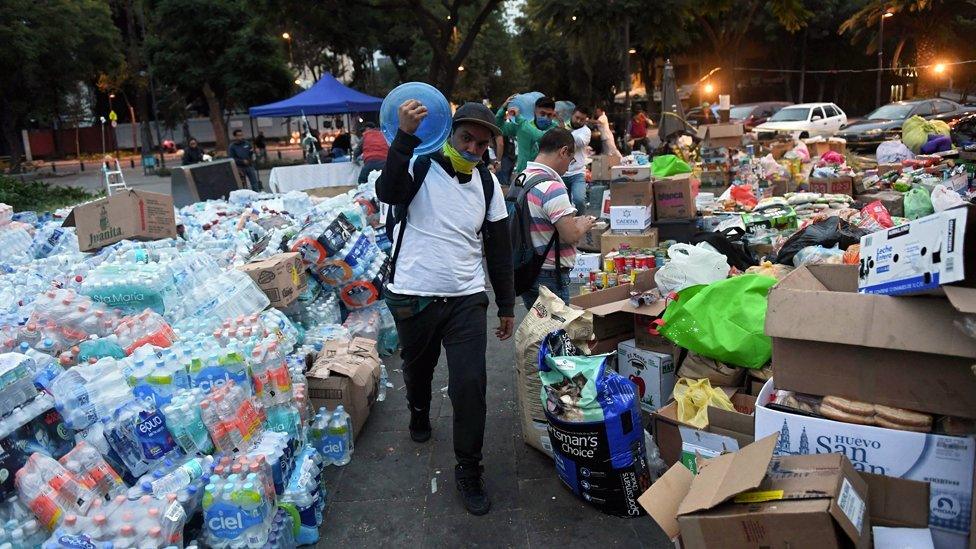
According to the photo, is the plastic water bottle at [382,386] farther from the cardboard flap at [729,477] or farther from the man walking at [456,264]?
the cardboard flap at [729,477]

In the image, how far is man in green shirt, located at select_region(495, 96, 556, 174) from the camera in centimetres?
779

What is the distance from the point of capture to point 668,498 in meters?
2.50

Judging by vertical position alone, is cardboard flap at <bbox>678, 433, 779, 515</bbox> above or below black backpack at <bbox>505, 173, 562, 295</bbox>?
below

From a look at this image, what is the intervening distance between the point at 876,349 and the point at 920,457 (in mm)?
398

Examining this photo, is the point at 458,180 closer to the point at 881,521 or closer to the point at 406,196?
the point at 406,196

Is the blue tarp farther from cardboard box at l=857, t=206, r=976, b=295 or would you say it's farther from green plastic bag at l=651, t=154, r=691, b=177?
cardboard box at l=857, t=206, r=976, b=295

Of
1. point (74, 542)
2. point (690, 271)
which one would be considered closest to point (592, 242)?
point (690, 271)

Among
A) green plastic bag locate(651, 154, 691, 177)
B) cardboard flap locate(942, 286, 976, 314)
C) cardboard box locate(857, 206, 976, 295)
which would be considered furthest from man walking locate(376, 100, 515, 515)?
green plastic bag locate(651, 154, 691, 177)

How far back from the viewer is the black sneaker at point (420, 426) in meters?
4.04

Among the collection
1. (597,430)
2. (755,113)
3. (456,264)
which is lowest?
(597,430)

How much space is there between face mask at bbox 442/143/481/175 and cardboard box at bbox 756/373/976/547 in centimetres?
179

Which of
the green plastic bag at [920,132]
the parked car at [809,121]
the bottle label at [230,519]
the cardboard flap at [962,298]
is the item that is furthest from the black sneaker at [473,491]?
the parked car at [809,121]

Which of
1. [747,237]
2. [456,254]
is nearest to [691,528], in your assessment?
[456,254]

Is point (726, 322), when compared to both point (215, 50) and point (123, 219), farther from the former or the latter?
point (215, 50)
